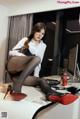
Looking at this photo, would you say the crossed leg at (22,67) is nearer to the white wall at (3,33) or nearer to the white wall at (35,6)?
the white wall at (35,6)

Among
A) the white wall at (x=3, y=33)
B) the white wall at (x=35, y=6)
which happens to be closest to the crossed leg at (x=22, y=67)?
the white wall at (x=35, y=6)

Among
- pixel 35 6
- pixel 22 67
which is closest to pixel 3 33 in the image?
pixel 35 6

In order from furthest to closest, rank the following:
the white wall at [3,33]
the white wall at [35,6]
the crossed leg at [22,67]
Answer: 1. the white wall at [3,33]
2. the white wall at [35,6]
3. the crossed leg at [22,67]

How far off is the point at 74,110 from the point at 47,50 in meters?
2.55

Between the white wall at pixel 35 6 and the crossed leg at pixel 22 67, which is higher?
the white wall at pixel 35 6

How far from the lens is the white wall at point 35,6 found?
3.30m

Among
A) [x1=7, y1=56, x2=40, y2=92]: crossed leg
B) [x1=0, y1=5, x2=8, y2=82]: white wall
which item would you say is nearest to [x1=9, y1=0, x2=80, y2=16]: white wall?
[x1=0, y1=5, x2=8, y2=82]: white wall

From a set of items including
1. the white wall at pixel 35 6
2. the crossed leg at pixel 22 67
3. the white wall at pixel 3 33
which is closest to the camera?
the crossed leg at pixel 22 67

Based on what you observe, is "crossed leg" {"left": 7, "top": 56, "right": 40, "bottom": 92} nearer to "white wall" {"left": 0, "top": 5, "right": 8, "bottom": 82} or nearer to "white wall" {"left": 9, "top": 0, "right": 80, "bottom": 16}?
"white wall" {"left": 9, "top": 0, "right": 80, "bottom": 16}

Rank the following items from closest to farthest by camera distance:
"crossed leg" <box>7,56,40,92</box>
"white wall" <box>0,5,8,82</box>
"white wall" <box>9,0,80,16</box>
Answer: "crossed leg" <box>7,56,40,92</box>, "white wall" <box>9,0,80,16</box>, "white wall" <box>0,5,8,82</box>

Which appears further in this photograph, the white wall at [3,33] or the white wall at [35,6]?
the white wall at [3,33]

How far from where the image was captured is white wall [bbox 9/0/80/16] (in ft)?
10.8

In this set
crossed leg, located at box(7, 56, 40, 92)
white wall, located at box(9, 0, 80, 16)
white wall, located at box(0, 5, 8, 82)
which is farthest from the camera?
white wall, located at box(0, 5, 8, 82)

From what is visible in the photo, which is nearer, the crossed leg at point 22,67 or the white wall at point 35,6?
the crossed leg at point 22,67
